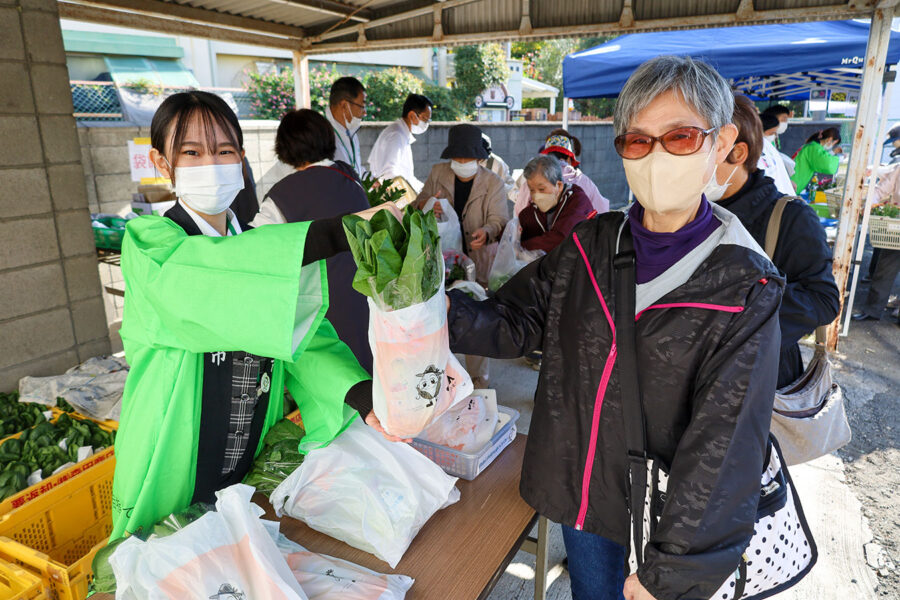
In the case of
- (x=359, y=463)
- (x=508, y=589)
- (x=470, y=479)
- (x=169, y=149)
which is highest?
(x=169, y=149)

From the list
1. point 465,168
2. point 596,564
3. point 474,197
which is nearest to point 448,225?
point 474,197

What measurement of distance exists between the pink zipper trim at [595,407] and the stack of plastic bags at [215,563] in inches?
24.5

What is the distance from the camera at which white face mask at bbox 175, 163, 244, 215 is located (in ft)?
4.73

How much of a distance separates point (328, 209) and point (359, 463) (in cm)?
170

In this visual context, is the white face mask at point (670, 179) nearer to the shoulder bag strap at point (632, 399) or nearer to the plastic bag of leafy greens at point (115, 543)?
the shoulder bag strap at point (632, 399)

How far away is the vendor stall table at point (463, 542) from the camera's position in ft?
4.51

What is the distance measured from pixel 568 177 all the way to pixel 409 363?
4.24 metres

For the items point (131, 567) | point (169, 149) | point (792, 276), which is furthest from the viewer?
point (792, 276)

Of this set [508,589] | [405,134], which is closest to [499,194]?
[405,134]

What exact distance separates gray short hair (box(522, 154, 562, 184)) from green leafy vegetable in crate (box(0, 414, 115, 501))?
297 cm

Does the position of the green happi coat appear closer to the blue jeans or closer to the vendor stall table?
the vendor stall table

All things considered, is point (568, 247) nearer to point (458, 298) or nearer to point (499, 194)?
point (458, 298)

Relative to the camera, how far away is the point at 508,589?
269 centimetres

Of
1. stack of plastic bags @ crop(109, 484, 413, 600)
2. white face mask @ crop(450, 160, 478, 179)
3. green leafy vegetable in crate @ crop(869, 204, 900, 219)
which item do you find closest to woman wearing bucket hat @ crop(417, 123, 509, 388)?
white face mask @ crop(450, 160, 478, 179)
